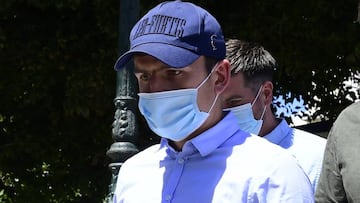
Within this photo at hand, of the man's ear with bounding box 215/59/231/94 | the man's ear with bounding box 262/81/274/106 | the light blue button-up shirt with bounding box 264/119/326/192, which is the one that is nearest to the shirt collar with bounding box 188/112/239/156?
the man's ear with bounding box 215/59/231/94

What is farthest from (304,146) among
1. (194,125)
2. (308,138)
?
(194,125)

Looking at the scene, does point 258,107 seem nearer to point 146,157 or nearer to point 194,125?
point 146,157

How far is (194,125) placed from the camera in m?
2.59

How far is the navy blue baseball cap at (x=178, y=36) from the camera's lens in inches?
99.7

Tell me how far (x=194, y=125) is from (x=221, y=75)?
180 mm

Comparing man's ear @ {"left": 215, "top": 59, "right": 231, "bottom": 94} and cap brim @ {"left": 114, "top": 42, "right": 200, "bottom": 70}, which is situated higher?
cap brim @ {"left": 114, "top": 42, "right": 200, "bottom": 70}

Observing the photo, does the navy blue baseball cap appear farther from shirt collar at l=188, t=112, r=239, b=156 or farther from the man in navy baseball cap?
shirt collar at l=188, t=112, r=239, b=156

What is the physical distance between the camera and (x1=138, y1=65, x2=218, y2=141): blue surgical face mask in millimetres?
2555

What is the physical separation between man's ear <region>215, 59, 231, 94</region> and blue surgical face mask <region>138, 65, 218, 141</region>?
4cm

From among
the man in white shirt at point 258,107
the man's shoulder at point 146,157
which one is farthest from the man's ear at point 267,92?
the man's shoulder at point 146,157

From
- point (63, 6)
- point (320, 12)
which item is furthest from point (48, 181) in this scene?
point (320, 12)

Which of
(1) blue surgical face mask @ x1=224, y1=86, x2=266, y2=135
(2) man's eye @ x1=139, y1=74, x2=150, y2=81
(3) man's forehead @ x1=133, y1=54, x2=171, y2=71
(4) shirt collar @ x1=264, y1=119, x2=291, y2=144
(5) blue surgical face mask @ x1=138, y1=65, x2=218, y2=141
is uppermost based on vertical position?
(3) man's forehead @ x1=133, y1=54, x2=171, y2=71

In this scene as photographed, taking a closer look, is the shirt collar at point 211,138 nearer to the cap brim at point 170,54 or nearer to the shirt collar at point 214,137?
the shirt collar at point 214,137

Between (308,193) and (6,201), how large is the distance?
24.3 ft
